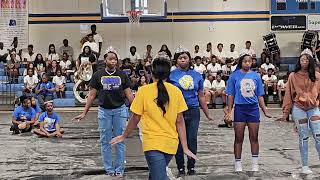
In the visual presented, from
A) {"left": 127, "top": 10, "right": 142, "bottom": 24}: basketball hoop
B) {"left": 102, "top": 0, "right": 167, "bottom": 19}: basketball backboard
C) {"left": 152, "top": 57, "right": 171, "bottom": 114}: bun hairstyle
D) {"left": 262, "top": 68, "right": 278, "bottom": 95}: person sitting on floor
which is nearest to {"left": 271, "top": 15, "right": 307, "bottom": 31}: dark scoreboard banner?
{"left": 262, "top": 68, "right": 278, "bottom": 95}: person sitting on floor

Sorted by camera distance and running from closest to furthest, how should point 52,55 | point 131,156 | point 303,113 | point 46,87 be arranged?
point 303,113
point 131,156
point 46,87
point 52,55

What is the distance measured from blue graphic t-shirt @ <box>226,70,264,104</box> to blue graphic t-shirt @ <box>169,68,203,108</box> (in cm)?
58

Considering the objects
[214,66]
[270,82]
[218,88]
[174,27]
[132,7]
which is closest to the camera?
[218,88]

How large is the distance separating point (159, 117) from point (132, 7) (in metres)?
18.4

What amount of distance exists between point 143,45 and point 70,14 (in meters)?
3.61

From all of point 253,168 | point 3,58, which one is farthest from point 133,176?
point 3,58

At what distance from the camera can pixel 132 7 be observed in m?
24.1

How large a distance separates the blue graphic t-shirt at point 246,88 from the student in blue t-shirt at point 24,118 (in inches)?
286

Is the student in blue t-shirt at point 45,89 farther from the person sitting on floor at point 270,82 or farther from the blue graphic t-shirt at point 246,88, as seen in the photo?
the blue graphic t-shirt at point 246,88

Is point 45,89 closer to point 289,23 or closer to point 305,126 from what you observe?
point 289,23

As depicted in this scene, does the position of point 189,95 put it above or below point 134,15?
below

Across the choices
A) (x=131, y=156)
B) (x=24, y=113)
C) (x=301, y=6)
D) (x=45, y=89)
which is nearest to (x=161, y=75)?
(x=131, y=156)

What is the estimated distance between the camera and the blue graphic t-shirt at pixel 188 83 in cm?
873

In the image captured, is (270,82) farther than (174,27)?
No
